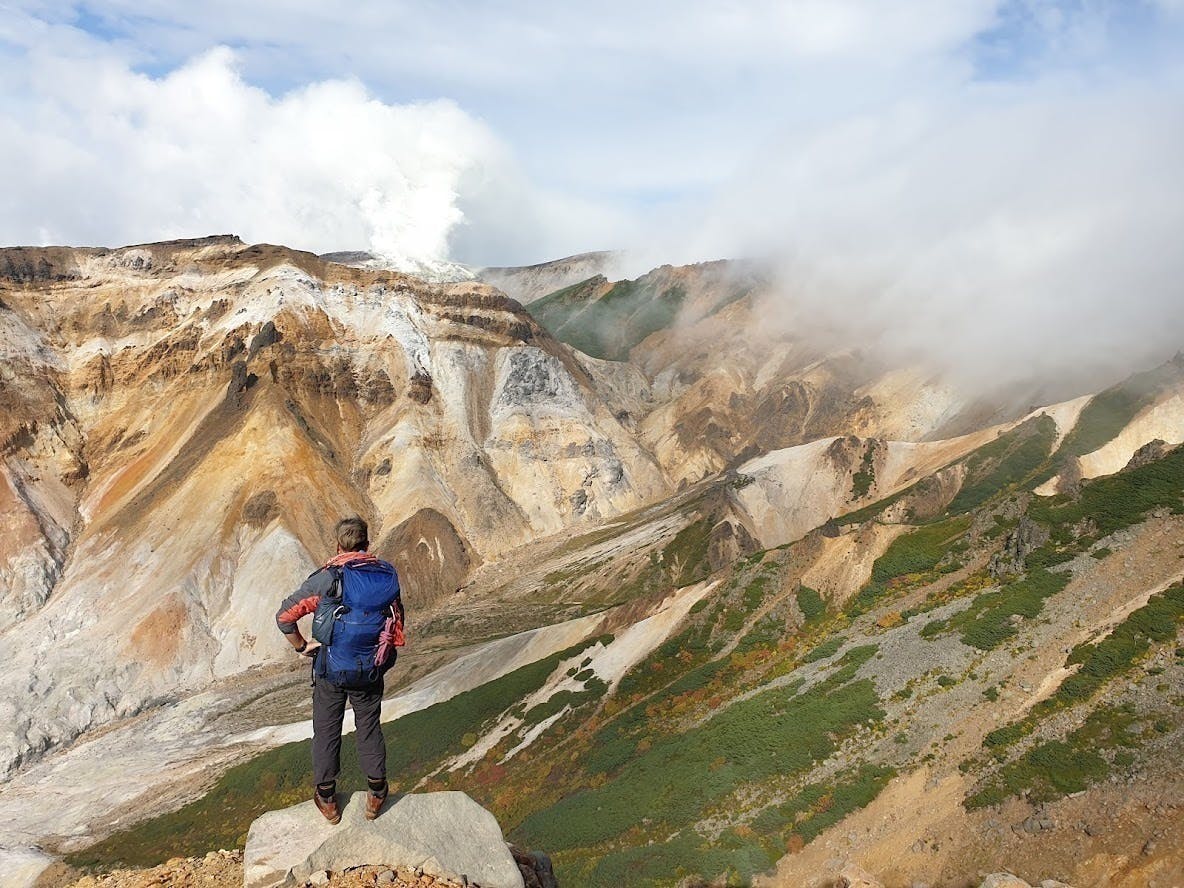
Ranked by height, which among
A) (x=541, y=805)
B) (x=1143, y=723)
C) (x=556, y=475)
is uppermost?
(x=556, y=475)

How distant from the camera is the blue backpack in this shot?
9500 mm

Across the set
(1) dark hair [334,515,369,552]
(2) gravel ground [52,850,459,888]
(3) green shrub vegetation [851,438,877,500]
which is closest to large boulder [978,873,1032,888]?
(2) gravel ground [52,850,459,888]

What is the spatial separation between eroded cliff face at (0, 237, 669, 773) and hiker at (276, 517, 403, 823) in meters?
68.1

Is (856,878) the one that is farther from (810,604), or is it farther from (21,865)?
(21,865)

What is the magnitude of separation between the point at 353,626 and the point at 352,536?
3.70 feet

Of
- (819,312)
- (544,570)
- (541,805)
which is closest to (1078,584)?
(541,805)

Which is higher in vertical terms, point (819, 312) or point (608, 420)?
point (819, 312)

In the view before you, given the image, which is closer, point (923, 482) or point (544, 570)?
point (923, 482)

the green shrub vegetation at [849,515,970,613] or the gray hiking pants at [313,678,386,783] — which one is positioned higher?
the gray hiking pants at [313,678,386,783]

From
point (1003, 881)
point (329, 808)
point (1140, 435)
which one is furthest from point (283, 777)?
point (1140, 435)

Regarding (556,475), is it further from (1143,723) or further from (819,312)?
(1143,723)

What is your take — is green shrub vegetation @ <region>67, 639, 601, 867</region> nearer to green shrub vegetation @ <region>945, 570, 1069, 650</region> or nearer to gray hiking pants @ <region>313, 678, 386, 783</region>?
green shrub vegetation @ <region>945, 570, 1069, 650</region>

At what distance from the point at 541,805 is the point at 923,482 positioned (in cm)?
5394

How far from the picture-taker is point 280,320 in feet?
374
